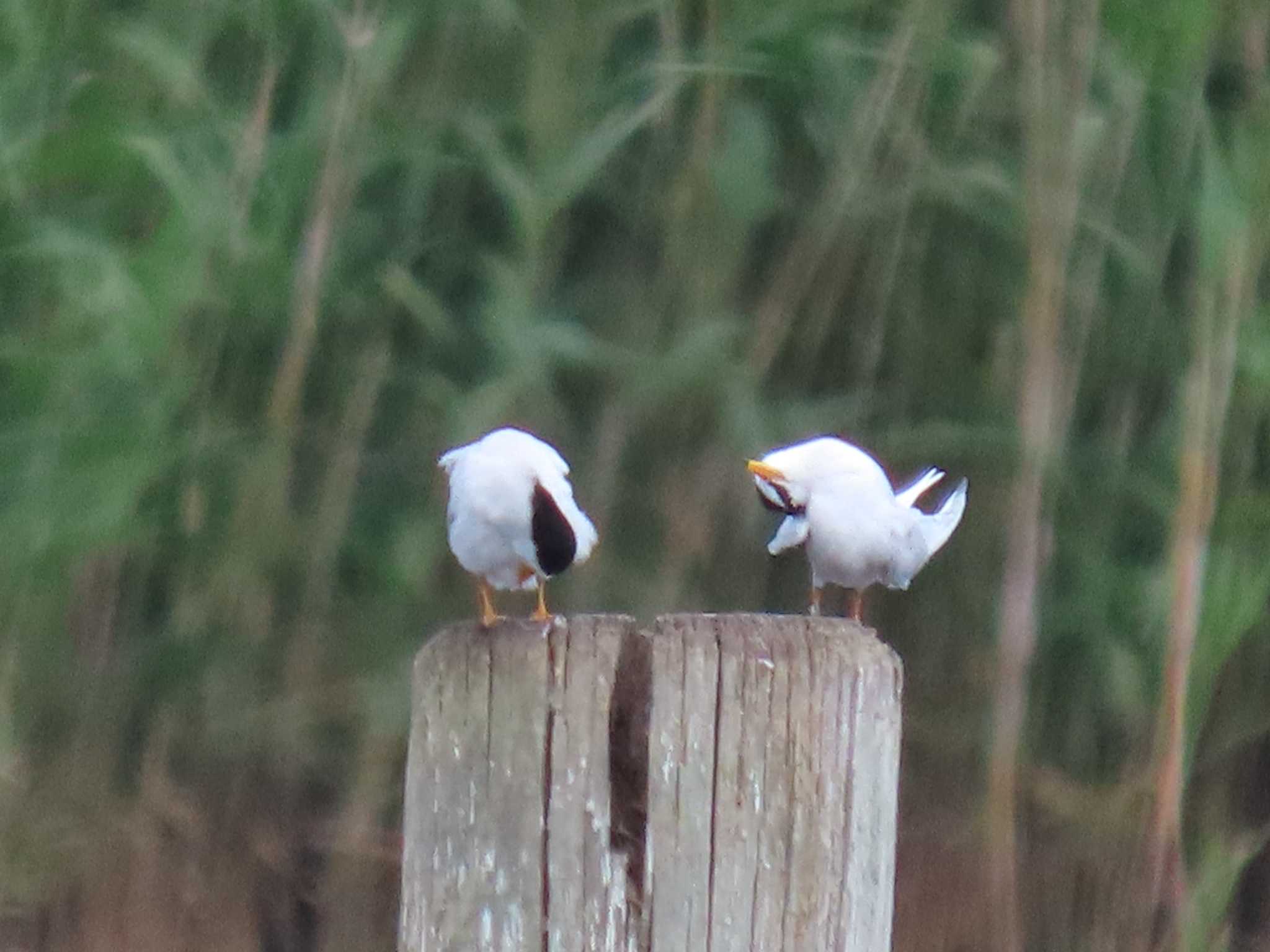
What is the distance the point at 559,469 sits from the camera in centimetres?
234

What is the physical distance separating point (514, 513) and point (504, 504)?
0.02 m

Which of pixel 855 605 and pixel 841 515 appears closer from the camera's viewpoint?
pixel 841 515

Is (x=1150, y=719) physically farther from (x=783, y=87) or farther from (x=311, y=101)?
(x=311, y=101)

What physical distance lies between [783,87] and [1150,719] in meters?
1.12

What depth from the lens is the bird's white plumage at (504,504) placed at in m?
2.26

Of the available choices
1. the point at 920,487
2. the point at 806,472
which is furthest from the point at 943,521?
the point at 806,472

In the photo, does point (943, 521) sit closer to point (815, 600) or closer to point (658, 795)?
point (815, 600)

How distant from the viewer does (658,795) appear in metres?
1.53

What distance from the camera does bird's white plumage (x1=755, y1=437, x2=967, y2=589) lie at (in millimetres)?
2408

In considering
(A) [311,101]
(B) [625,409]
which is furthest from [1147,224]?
(A) [311,101]

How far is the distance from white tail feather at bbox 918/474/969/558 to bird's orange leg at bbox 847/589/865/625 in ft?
0.41

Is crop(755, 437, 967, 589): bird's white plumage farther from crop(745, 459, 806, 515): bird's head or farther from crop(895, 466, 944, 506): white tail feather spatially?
crop(895, 466, 944, 506): white tail feather

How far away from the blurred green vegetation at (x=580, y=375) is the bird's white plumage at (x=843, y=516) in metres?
0.41

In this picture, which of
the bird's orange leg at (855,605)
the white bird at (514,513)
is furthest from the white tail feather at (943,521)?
the white bird at (514,513)
